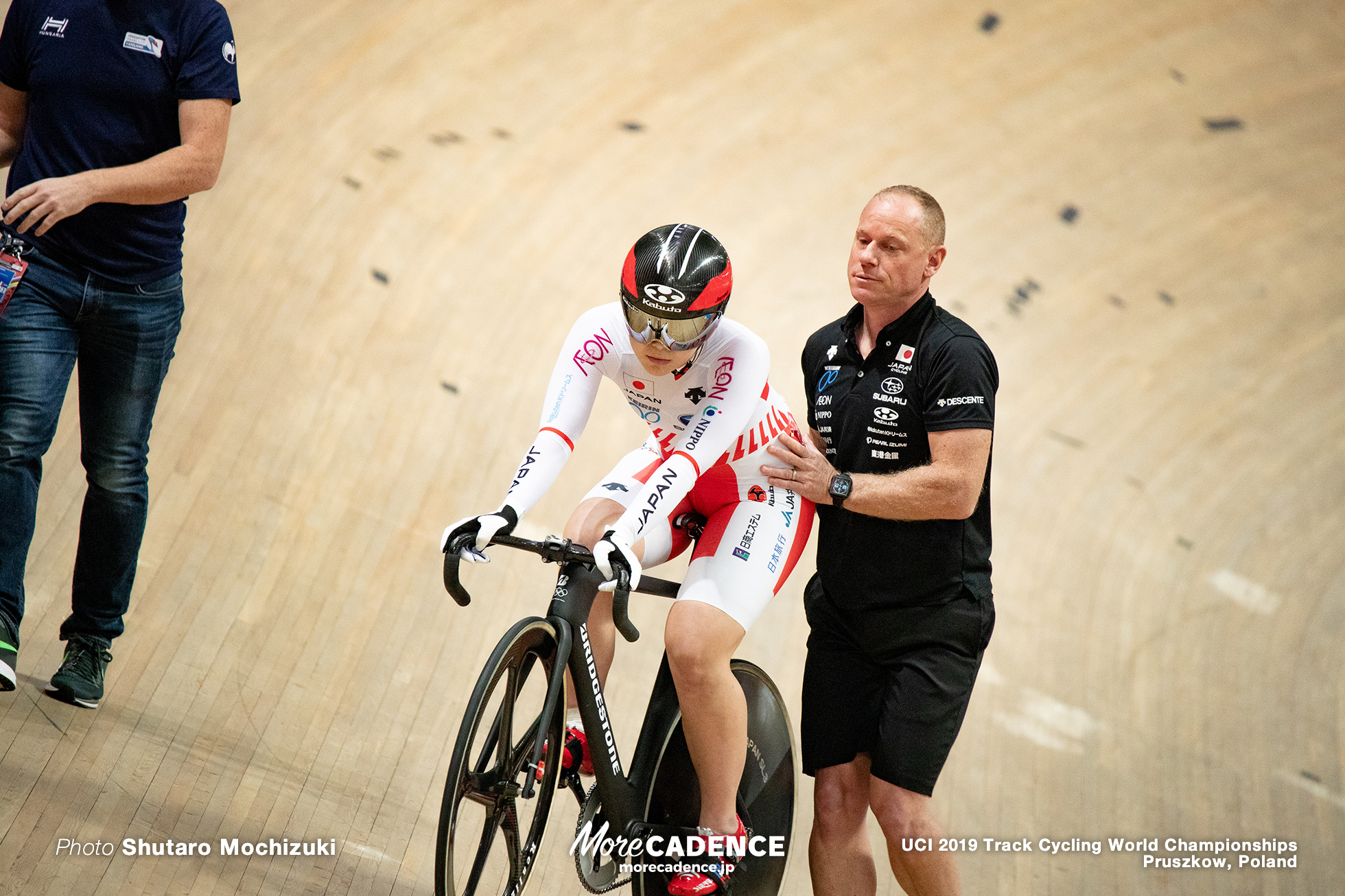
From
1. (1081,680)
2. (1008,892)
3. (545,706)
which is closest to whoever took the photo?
(545,706)

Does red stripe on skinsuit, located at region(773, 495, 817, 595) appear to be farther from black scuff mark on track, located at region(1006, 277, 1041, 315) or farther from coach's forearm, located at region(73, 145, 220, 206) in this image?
black scuff mark on track, located at region(1006, 277, 1041, 315)

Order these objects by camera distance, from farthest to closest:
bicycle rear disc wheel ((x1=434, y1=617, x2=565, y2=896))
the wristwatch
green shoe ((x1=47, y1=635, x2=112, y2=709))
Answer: green shoe ((x1=47, y1=635, x2=112, y2=709))
the wristwatch
bicycle rear disc wheel ((x1=434, y1=617, x2=565, y2=896))

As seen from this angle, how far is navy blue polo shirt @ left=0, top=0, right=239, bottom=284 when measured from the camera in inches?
97.1

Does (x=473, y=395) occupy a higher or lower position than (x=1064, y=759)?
higher

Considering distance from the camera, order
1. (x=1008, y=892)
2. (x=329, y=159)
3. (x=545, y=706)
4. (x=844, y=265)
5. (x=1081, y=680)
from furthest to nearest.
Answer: (x=844, y=265)
(x=329, y=159)
(x=1081, y=680)
(x=1008, y=892)
(x=545, y=706)

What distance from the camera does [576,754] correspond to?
8.50 feet

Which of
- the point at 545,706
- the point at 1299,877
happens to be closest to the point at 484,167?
the point at 545,706

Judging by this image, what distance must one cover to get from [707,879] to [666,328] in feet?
4.26

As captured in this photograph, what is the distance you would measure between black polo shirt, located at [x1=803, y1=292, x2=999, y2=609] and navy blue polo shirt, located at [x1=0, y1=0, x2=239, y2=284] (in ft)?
5.53

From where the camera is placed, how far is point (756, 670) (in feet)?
9.61

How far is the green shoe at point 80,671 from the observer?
2789 mm

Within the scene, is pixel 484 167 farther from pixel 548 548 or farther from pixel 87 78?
pixel 548 548

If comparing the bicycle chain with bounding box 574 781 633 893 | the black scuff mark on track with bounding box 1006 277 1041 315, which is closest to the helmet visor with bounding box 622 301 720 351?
the bicycle chain with bounding box 574 781 633 893

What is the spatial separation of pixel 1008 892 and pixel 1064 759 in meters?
0.66
